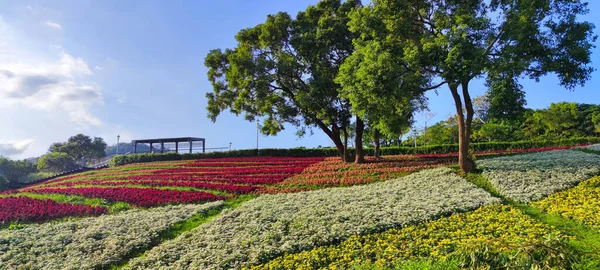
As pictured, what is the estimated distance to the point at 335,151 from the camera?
3488 cm

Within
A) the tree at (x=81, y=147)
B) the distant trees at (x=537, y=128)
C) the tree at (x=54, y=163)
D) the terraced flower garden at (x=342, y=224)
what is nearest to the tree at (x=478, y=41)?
the terraced flower garden at (x=342, y=224)

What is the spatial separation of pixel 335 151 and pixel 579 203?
2436 cm

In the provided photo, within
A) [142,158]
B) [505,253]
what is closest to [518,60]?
[505,253]

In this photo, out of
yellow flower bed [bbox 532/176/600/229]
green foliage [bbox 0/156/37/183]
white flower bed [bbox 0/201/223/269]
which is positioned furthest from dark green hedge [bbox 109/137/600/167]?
white flower bed [bbox 0/201/223/269]

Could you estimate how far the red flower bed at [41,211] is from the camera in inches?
618

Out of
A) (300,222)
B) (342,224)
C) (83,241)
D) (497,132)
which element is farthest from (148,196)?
(497,132)

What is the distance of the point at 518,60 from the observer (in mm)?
15422

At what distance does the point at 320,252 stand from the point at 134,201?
12.5 meters

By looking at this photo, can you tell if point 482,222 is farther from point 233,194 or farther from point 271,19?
point 271,19

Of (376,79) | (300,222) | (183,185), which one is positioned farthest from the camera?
(183,185)

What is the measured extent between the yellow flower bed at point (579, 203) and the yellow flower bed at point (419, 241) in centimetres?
113

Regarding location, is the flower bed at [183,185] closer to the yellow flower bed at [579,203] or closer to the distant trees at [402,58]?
the distant trees at [402,58]

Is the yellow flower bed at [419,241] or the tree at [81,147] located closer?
the yellow flower bed at [419,241]

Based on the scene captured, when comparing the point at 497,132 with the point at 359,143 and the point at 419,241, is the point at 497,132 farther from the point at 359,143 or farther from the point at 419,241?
the point at 419,241
